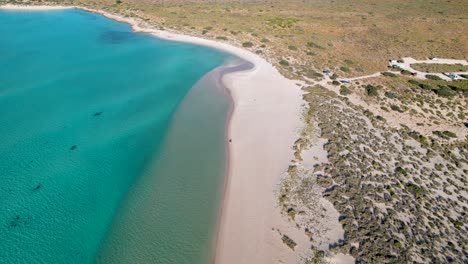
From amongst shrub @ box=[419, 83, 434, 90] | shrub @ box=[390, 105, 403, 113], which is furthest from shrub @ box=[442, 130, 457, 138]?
shrub @ box=[419, 83, 434, 90]

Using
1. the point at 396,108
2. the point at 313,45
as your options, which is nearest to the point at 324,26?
the point at 313,45

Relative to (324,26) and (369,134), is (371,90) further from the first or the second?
(324,26)

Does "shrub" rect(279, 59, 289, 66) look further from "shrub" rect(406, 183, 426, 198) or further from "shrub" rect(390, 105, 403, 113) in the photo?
"shrub" rect(406, 183, 426, 198)

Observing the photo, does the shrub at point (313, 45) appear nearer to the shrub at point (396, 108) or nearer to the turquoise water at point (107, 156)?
the turquoise water at point (107, 156)

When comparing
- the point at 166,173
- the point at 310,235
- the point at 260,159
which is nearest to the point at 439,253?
the point at 310,235

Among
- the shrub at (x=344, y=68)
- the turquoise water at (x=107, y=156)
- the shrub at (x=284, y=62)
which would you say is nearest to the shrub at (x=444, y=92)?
the shrub at (x=344, y=68)

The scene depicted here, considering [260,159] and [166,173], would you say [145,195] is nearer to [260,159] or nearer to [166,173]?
[166,173]
